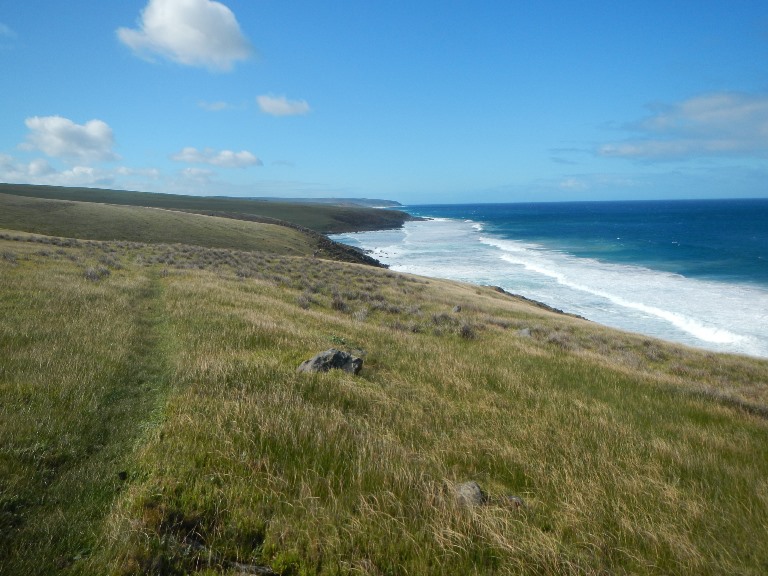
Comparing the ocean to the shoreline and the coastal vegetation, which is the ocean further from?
the coastal vegetation

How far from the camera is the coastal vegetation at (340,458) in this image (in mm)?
4016

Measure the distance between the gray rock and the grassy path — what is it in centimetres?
364

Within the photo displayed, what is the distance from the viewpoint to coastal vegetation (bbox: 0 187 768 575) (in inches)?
158

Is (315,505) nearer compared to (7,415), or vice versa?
(315,505)

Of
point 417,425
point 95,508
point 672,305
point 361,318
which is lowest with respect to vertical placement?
point 672,305

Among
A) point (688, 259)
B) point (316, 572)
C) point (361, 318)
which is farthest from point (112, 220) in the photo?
point (688, 259)

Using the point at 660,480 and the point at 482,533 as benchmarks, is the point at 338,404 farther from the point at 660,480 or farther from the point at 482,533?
the point at 660,480

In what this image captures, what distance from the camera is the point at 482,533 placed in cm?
426

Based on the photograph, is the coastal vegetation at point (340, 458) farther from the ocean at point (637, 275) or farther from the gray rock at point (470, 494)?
→ the ocean at point (637, 275)

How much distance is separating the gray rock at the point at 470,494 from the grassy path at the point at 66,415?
11.9 feet

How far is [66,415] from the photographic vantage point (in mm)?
6074

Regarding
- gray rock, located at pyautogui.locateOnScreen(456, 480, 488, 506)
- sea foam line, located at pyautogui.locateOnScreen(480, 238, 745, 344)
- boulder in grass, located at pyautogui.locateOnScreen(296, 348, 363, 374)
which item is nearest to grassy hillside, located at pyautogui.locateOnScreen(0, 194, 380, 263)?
sea foam line, located at pyautogui.locateOnScreen(480, 238, 745, 344)

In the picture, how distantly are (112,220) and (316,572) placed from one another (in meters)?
67.3

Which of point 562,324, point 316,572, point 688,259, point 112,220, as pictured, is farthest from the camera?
point 688,259
